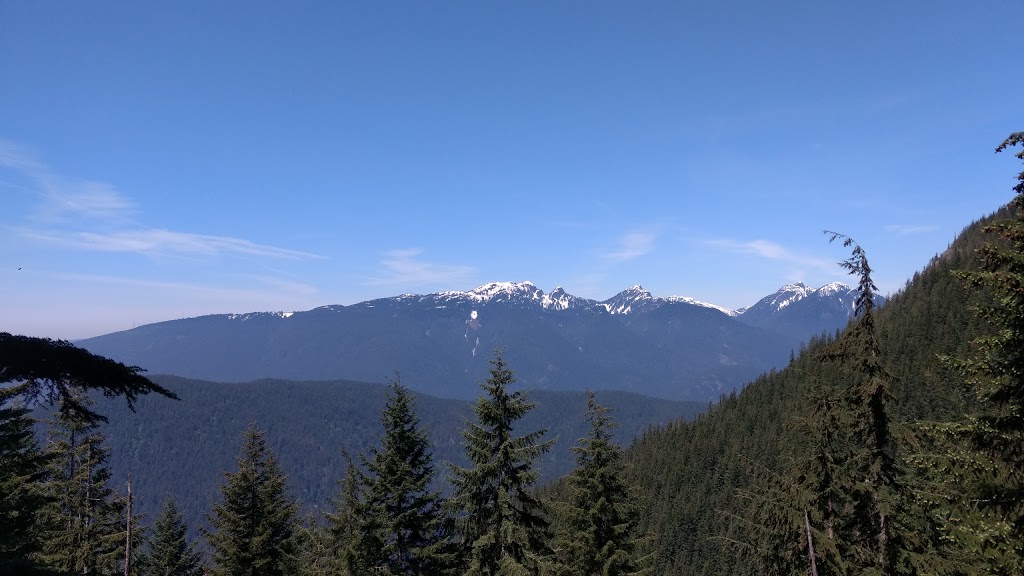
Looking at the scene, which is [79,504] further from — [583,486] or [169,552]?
[583,486]

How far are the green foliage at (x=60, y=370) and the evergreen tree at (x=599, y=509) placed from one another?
15875 millimetres

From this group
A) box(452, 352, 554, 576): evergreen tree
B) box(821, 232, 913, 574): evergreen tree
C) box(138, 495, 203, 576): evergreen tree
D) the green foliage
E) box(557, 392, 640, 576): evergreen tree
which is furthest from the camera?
box(138, 495, 203, 576): evergreen tree

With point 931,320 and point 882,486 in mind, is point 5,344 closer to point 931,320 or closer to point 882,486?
point 882,486

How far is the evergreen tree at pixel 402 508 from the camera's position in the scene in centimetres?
2134

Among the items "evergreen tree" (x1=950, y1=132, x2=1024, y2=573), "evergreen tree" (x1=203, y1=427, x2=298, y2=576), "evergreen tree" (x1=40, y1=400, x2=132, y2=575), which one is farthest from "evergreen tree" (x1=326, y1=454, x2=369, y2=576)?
"evergreen tree" (x1=950, y1=132, x2=1024, y2=573)

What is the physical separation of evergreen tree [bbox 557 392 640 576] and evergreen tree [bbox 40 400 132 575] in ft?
79.6

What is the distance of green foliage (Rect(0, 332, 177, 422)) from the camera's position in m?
10.2

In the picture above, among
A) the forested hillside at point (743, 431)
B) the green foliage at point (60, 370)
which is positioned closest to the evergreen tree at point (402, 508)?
the green foliage at point (60, 370)

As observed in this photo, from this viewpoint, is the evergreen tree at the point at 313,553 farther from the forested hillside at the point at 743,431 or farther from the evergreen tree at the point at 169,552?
the forested hillside at the point at 743,431

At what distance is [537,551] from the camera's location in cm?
2108

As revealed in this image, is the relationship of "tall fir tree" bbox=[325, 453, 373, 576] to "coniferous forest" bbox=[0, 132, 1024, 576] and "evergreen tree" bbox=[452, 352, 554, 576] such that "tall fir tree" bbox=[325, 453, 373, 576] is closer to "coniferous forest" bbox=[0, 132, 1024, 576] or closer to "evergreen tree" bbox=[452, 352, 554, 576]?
"coniferous forest" bbox=[0, 132, 1024, 576]

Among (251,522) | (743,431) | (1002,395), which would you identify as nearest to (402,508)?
(251,522)

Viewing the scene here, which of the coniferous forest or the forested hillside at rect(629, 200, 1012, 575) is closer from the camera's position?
the coniferous forest

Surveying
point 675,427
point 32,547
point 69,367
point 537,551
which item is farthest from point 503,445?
point 675,427
